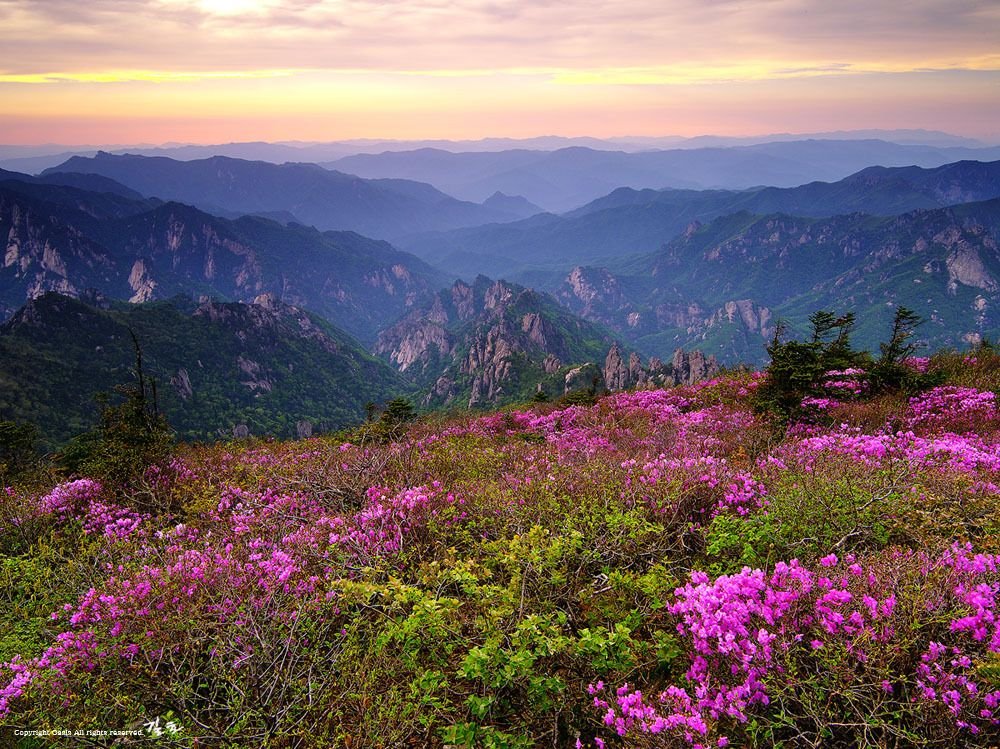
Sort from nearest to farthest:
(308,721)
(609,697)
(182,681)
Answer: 1. (609,697)
2. (308,721)
3. (182,681)

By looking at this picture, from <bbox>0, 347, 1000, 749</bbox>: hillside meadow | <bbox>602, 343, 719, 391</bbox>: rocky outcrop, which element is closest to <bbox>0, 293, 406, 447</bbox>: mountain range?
<bbox>602, 343, 719, 391</bbox>: rocky outcrop

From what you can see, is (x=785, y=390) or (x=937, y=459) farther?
(x=785, y=390)

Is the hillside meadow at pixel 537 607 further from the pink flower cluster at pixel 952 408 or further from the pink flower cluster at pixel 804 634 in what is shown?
the pink flower cluster at pixel 952 408

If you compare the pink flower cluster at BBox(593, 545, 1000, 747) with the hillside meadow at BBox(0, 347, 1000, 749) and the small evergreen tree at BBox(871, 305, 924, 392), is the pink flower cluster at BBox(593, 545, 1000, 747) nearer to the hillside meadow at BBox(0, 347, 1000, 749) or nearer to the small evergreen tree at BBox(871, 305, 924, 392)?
the hillside meadow at BBox(0, 347, 1000, 749)

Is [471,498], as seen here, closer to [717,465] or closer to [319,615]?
[319,615]

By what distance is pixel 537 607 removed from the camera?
4.94 m

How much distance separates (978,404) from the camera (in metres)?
11.5

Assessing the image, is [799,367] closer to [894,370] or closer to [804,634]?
[894,370]

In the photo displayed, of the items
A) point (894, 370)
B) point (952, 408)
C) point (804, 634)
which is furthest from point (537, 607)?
point (894, 370)

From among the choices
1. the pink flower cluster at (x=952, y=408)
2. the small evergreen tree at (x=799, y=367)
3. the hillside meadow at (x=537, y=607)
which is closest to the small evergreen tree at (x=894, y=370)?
the small evergreen tree at (x=799, y=367)

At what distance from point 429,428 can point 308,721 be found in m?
12.7

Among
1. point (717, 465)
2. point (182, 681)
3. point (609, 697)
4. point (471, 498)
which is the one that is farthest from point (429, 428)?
point (609, 697)

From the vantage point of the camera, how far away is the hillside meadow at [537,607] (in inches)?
138

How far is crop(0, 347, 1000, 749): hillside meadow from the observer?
352 cm
